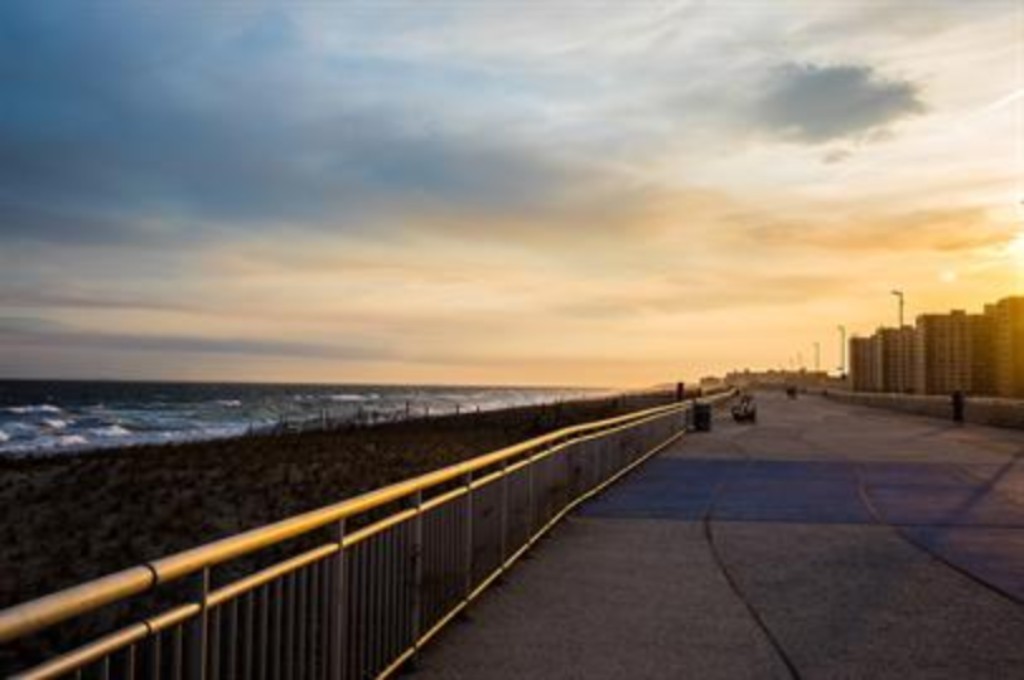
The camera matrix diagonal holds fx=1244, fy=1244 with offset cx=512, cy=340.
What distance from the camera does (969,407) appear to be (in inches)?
2130

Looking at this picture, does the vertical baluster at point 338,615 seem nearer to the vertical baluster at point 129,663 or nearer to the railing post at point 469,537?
the vertical baluster at point 129,663

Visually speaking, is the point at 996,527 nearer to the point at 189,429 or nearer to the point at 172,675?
the point at 172,675

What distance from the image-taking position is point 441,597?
8.76m

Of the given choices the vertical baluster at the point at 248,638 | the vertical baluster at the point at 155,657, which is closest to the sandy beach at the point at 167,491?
the vertical baluster at the point at 248,638

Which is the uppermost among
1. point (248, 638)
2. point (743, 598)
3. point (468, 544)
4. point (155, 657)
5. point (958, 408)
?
point (958, 408)

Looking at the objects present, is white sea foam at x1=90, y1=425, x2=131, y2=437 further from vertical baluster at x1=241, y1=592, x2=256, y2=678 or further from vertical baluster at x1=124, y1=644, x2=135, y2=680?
vertical baluster at x1=124, y1=644, x2=135, y2=680

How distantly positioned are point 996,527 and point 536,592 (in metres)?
7.58

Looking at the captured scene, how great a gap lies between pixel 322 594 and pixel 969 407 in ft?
171

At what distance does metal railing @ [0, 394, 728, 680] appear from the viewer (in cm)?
418

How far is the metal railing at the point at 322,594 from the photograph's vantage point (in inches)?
165

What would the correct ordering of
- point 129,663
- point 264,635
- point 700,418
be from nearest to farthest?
point 129,663, point 264,635, point 700,418

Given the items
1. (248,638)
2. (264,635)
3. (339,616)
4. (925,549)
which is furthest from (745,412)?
(248,638)

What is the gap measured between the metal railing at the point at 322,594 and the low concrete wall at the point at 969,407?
39759mm

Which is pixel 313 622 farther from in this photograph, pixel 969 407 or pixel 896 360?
pixel 896 360
